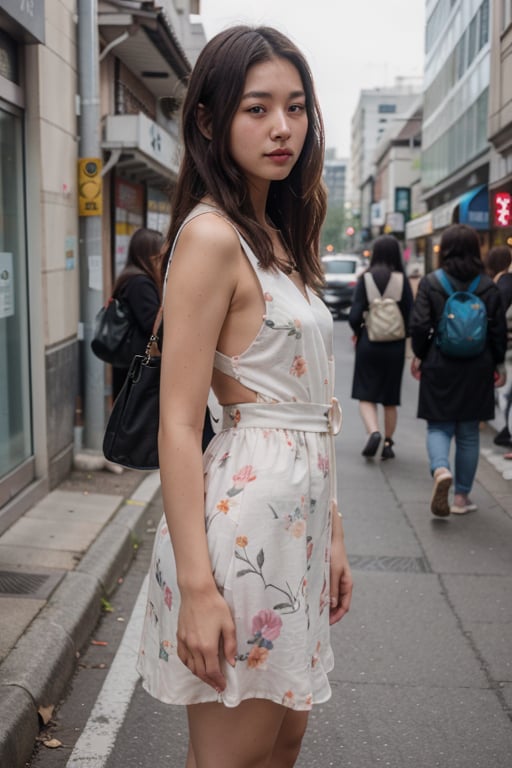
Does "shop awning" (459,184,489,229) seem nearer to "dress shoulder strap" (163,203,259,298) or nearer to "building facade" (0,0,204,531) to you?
"building facade" (0,0,204,531)

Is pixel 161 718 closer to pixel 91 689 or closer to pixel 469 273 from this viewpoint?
pixel 91 689

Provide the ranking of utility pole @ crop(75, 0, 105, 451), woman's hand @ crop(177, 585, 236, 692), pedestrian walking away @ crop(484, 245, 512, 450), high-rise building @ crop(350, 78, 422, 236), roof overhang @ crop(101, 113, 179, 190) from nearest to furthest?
1. woman's hand @ crop(177, 585, 236, 692)
2. utility pole @ crop(75, 0, 105, 451)
3. pedestrian walking away @ crop(484, 245, 512, 450)
4. roof overhang @ crop(101, 113, 179, 190)
5. high-rise building @ crop(350, 78, 422, 236)

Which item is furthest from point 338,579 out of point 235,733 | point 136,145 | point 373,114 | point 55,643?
point 373,114

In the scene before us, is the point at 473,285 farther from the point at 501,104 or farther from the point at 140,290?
the point at 501,104

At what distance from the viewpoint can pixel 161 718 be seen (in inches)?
142

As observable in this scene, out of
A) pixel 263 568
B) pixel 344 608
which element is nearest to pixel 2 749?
pixel 344 608

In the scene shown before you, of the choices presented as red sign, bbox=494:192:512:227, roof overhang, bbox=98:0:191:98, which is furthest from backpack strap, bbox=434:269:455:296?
red sign, bbox=494:192:512:227

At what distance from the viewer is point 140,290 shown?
6742 millimetres

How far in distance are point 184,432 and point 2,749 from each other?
5.71 feet

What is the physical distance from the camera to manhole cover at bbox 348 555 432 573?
5.56 m

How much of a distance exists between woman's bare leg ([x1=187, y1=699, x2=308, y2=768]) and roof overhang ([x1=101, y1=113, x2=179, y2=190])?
7126 millimetres

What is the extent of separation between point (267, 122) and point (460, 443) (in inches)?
200

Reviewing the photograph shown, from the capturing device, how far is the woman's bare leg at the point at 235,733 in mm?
1838

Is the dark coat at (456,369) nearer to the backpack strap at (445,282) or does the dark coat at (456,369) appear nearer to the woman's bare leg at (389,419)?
the backpack strap at (445,282)
